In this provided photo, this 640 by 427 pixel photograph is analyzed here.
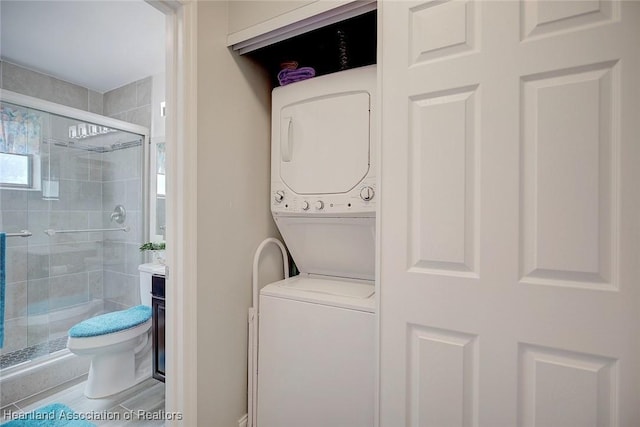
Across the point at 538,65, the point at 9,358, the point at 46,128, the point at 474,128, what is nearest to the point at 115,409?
the point at 9,358

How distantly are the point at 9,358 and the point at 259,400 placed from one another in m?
2.06

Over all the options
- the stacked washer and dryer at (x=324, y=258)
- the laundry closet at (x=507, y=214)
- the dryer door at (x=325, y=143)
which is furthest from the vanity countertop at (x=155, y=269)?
the laundry closet at (x=507, y=214)

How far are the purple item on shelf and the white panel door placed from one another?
1.89 ft

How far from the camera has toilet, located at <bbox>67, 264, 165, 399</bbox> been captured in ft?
6.31

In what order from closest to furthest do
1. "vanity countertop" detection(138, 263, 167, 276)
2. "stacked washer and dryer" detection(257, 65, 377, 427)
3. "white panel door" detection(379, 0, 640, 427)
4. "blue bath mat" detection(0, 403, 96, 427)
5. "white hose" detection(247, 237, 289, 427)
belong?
"white panel door" detection(379, 0, 640, 427) < "stacked washer and dryer" detection(257, 65, 377, 427) < "white hose" detection(247, 237, 289, 427) < "blue bath mat" detection(0, 403, 96, 427) < "vanity countertop" detection(138, 263, 167, 276)

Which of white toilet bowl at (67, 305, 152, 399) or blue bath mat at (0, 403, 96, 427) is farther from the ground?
white toilet bowl at (67, 305, 152, 399)

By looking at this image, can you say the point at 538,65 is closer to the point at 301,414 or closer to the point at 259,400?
the point at 301,414

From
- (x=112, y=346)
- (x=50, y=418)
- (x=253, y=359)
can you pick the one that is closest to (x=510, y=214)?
(x=253, y=359)

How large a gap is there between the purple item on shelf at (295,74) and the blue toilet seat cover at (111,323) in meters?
1.86

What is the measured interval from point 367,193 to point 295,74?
2.54 ft

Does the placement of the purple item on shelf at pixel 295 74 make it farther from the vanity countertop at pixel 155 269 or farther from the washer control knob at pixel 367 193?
the vanity countertop at pixel 155 269

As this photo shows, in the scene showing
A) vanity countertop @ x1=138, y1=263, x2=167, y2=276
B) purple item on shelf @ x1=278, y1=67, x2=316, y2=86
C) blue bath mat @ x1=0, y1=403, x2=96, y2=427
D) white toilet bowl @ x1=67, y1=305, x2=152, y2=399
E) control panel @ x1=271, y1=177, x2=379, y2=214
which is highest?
purple item on shelf @ x1=278, y1=67, x2=316, y2=86

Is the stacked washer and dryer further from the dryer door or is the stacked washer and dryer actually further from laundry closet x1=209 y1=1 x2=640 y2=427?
laundry closet x1=209 y1=1 x2=640 y2=427

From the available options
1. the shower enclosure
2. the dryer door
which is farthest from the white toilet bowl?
the dryer door
